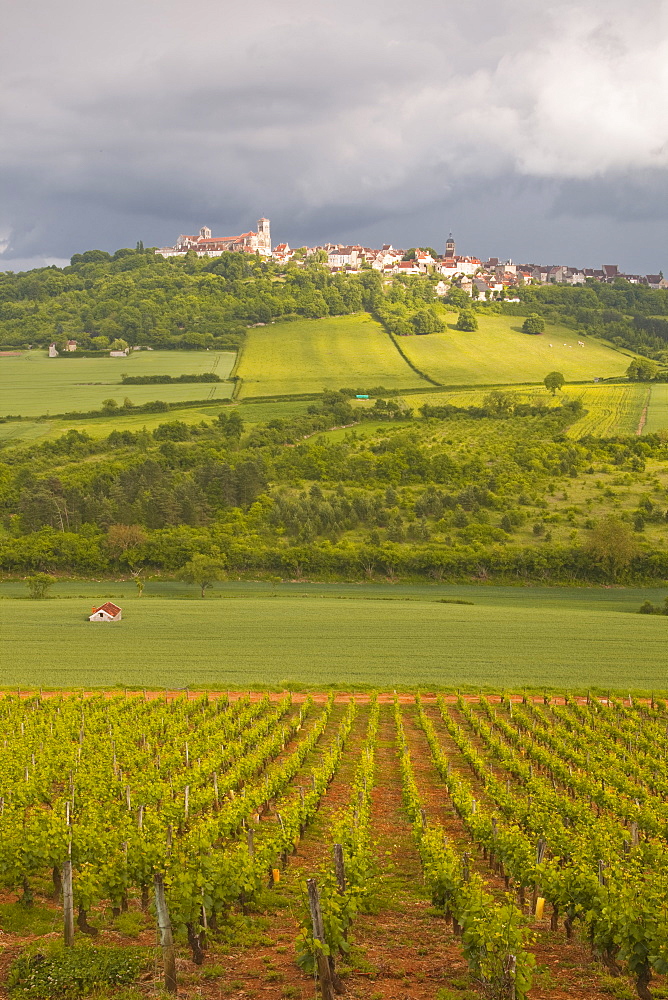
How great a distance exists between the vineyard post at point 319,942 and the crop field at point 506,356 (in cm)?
13732

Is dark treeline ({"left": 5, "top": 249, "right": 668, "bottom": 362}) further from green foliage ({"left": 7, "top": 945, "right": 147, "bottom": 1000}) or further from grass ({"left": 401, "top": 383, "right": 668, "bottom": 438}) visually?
green foliage ({"left": 7, "top": 945, "right": 147, "bottom": 1000})

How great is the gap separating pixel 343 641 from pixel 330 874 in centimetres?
3899

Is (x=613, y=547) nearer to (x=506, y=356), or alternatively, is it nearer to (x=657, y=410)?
(x=657, y=410)

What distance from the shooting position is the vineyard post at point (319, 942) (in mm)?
12688

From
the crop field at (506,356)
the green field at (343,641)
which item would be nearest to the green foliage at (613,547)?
the green field at (343,641)

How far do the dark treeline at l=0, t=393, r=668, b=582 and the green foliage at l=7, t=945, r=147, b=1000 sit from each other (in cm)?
6294

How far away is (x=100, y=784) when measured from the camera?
73.4ft

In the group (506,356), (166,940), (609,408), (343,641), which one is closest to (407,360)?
(506,356)

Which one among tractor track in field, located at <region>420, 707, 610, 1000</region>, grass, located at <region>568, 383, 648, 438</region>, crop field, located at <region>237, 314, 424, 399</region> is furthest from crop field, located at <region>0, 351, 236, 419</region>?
tractor track in field, located at <region>420, 707, 610, 1000</region>

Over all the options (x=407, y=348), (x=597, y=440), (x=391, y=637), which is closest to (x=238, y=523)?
(x=391, y=637)

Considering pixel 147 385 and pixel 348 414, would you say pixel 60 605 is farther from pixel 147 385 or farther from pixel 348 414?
pixel 147 385

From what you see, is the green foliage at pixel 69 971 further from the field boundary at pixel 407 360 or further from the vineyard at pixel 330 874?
the field boundary at pixel 407 360

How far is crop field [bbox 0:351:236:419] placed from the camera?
13200 cm

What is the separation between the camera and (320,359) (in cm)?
15875
